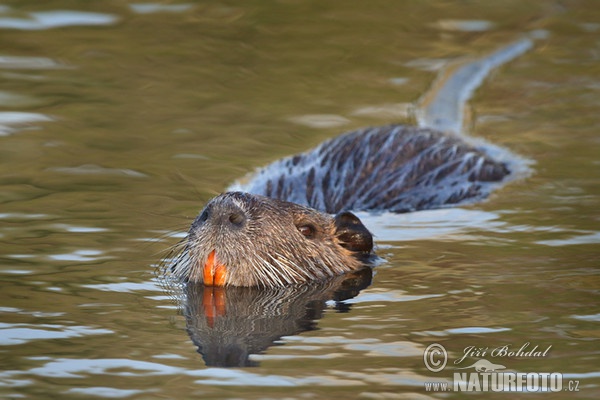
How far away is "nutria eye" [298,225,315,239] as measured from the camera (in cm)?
601

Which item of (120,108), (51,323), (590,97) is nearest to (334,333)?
(51,323)

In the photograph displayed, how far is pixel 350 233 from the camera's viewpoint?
6.18 meters

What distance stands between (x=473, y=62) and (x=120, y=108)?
383 centimetres

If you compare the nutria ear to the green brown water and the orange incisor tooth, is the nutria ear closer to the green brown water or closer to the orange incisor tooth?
the green brown water

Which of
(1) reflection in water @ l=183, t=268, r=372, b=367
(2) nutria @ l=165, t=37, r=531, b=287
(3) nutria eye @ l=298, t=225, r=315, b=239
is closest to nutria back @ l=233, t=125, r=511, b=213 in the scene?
(2) nutria @ l=165, t=37, r=531, b=287

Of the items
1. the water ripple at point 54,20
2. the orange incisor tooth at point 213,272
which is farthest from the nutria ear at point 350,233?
the water ripple at point 54,20

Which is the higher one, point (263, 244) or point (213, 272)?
point (263, 244)

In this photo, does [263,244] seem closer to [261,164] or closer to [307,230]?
[307,230]

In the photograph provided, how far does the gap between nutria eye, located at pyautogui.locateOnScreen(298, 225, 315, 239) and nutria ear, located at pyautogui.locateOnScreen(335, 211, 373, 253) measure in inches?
6.9

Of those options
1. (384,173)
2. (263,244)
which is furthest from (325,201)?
(263,244)

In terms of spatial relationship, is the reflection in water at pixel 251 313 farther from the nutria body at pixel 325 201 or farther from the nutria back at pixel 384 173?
the nutria back at pixel 384 173

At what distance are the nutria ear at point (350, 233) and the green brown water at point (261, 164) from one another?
18 centimetres

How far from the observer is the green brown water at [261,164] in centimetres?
451

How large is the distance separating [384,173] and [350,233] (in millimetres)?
2117
